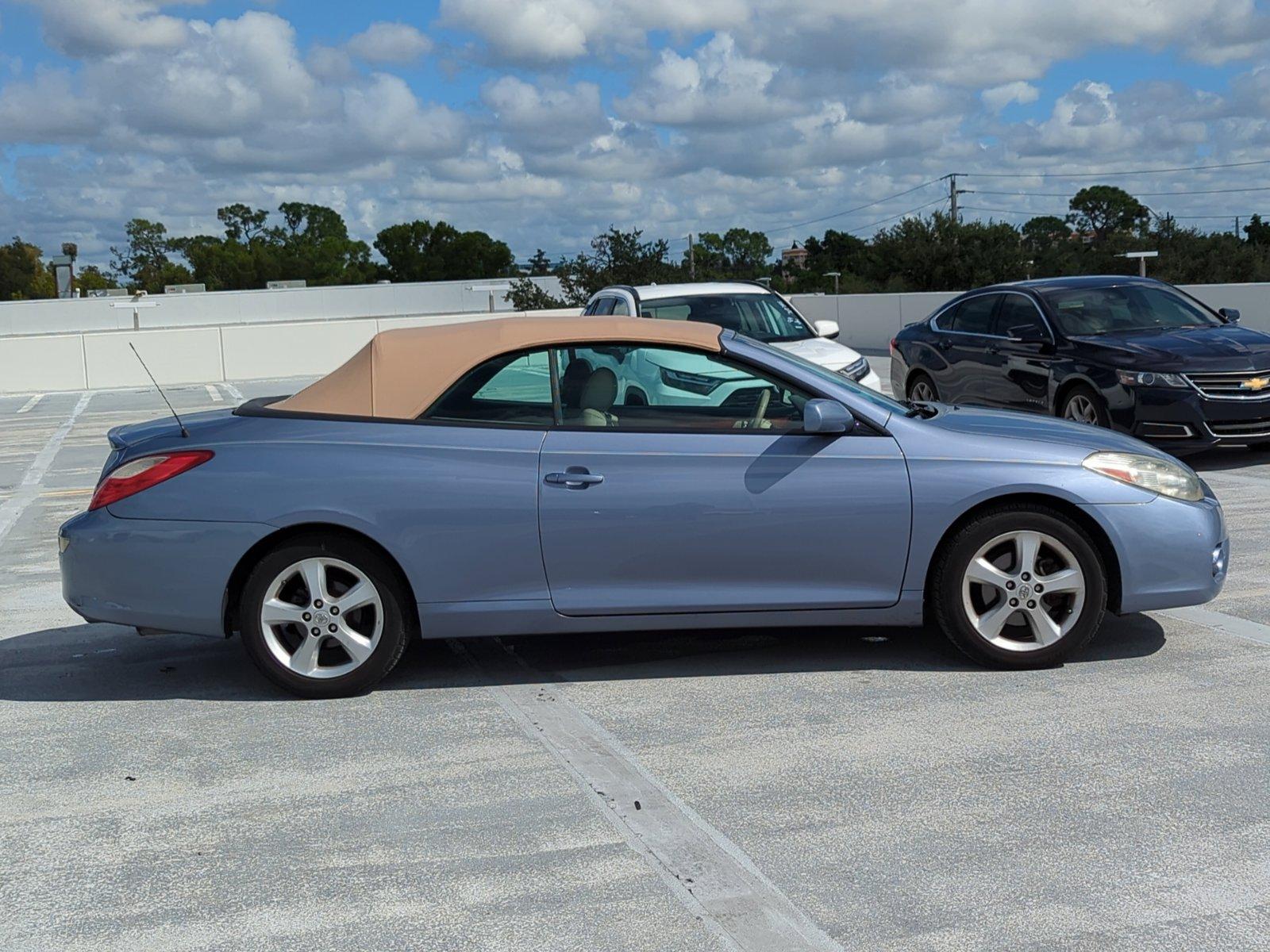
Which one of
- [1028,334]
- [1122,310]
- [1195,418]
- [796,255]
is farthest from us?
[796,255]

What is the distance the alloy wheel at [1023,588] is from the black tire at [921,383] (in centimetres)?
825

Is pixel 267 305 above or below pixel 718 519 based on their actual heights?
above

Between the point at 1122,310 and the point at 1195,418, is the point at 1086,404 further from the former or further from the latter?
the point at 1122,310

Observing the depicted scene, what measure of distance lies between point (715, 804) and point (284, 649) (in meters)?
2.04

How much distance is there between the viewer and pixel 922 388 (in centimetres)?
1430

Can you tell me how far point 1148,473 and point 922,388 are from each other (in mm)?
8686

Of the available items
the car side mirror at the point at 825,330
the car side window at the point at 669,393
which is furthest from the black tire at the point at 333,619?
the car side mirror at the point at 825,330

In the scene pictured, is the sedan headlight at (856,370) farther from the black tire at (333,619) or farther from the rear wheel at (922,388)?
the black tire at (333,619)

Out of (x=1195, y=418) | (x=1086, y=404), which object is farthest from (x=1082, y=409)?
(x=1195, y=418)

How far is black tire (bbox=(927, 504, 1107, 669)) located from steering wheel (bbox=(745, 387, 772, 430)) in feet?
2.86

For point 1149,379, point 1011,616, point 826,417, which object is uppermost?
point 826,417

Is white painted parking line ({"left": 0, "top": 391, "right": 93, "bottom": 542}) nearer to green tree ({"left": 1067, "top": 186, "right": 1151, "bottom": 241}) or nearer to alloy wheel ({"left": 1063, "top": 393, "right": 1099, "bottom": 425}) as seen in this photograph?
alloy wheel ({"left": 1063, "top": 393, "right": 1099, "bottom": 425})

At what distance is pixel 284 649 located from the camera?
5527mm

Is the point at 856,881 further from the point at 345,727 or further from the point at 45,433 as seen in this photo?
the point at 45,433
